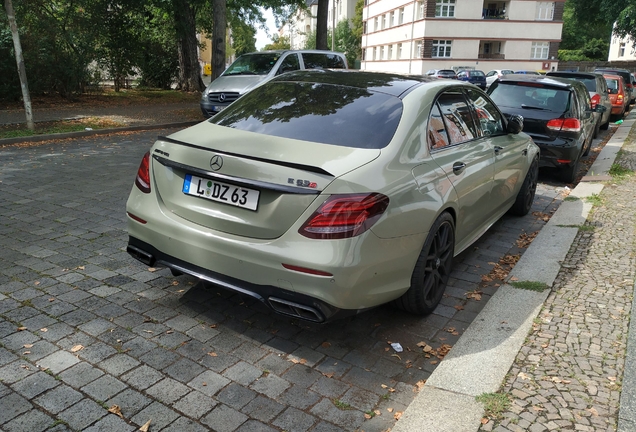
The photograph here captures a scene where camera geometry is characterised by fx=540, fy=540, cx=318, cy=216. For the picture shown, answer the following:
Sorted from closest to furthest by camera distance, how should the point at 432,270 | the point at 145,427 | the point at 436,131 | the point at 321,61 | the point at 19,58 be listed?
the point at 145,427, the point at 432,270, the point at 436,131, the point at 19,58, the point at 321,61

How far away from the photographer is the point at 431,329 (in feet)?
13.1

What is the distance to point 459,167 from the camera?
4.29m

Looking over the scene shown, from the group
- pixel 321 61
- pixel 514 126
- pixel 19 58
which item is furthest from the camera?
pixel 321 61

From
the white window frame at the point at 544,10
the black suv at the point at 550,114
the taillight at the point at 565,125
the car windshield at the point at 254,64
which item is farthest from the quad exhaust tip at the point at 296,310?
the white window frame at the point at 544,10

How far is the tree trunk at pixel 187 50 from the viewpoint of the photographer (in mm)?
23344

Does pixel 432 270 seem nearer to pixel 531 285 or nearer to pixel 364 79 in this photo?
pixel 531 285

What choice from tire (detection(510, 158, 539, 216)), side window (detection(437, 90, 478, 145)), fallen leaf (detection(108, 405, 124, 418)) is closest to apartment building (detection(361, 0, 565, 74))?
tire (detection(510, 158, 539, 216))

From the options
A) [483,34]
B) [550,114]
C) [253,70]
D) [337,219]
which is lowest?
[337,219]

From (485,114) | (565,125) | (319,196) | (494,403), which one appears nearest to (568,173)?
(565,125)

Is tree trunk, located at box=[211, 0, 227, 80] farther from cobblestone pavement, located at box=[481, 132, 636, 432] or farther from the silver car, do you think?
cobblestone pavement, located at box=[481, 132, 636, 432]

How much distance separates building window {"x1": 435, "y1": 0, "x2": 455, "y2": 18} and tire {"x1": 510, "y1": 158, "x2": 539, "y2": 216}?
55.1 meters

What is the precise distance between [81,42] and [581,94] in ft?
51.6

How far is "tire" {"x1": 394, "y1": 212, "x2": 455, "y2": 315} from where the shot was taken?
12.6 feet

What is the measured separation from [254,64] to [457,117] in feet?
38.5
